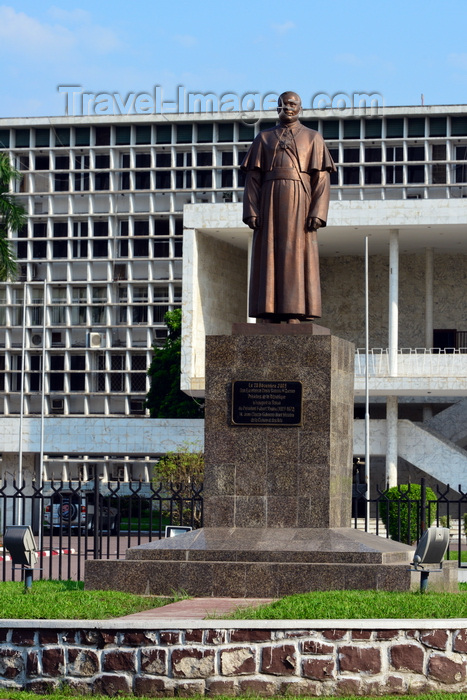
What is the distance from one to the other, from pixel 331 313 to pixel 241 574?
3642 cm

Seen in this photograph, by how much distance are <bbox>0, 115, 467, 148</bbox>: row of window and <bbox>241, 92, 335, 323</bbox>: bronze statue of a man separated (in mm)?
47205

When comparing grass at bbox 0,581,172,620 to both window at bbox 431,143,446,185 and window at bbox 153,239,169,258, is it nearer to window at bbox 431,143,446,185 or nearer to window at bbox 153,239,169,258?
window at bbox 153,239,169,258

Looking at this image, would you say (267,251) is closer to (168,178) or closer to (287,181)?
(287,181)

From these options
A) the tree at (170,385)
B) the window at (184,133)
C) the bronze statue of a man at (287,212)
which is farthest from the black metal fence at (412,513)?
the window at (184,133)

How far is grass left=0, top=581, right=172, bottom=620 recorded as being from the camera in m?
9.80

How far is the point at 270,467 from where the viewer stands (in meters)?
12.8

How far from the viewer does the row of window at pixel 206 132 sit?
60.9 metres

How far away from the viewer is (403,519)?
1035 inches

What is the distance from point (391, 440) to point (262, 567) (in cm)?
2956

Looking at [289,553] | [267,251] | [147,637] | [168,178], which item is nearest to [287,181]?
[267,251]

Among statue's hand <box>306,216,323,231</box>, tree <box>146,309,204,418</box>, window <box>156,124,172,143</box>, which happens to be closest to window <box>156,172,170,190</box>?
window <box>156,124,172,143</box>

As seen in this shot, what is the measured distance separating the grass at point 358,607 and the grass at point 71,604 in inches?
40.6

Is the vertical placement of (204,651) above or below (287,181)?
below

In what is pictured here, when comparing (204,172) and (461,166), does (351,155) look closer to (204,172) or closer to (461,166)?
(461,166)
